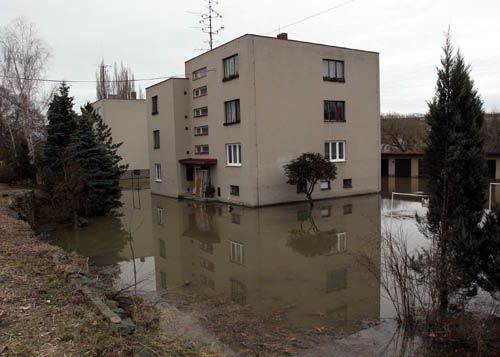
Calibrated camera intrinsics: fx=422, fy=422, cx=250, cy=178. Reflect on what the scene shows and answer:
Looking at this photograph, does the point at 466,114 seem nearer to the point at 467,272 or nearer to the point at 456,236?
the point at 456,236

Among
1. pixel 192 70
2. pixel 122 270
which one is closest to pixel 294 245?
pixel 122 270

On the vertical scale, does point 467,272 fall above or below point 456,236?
below

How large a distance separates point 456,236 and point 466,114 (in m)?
2.23

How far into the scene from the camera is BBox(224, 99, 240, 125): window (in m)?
23.2

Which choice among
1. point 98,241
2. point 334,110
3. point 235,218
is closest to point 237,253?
point 98,241

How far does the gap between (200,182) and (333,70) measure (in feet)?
35.1

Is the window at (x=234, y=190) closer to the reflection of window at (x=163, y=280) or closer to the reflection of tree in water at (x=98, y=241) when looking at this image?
the reflection of tree in water at (x=98, y=241)

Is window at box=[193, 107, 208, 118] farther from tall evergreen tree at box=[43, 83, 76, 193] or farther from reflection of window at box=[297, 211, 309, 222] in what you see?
reflection of window at box=[297, 211, 309, 222]

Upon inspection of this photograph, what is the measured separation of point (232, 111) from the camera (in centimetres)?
2375

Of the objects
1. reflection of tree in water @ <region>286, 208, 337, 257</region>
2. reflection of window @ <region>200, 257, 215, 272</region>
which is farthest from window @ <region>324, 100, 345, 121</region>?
reflection of window @ <region>200, 257, 215, 272</region>

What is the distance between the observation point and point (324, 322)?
25.4ft

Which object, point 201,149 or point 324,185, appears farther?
point 201,149

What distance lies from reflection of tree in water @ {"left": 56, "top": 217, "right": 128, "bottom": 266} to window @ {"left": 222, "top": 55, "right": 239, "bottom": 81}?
998cm

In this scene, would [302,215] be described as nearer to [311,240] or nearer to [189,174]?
[311,240]
